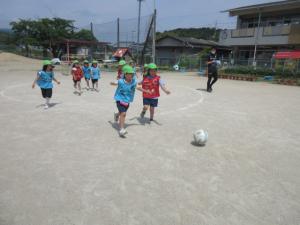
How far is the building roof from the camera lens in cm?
2584

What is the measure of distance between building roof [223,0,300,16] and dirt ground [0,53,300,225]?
Answer: 75.3 feet

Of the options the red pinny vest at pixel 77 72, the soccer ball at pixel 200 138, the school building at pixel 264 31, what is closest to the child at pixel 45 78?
the red pinny vest at pixel 77 72

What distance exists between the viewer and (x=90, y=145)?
5297 millimetres

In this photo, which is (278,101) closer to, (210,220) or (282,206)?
(282,206)

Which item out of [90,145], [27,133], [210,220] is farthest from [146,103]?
[210,220]

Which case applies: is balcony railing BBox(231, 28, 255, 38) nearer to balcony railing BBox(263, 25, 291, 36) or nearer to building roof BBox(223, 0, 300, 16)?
balcony railing BBox(263, 25, 291, 36)

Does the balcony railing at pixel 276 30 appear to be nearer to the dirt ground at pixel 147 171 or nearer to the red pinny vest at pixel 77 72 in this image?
the dirt ground at pixel 147 171

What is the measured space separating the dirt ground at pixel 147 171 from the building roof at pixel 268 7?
22.9 metres

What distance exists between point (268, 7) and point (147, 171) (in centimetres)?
2872

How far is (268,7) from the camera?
27.4m

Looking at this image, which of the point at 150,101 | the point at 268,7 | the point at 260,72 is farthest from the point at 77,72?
the point at 268,7

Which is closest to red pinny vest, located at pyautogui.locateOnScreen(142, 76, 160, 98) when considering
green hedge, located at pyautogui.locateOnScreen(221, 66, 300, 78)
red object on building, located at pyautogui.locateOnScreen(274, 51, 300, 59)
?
green hedge, located at pyautogui.locateOnScreen(221, 66, 300, 78)

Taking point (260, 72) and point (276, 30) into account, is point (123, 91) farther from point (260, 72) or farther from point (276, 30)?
point (276, 30)

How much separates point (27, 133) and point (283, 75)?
19597 mm
